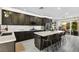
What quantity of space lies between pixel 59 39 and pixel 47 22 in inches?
19.5

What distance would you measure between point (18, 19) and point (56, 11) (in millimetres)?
906

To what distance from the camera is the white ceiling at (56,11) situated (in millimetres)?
2211

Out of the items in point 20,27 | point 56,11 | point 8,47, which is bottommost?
point 8,47

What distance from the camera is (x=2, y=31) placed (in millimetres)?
2107

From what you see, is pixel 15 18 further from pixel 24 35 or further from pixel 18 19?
pixel 24 35

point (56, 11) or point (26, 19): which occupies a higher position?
point (56, 11)

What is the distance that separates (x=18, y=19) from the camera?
2178 mm

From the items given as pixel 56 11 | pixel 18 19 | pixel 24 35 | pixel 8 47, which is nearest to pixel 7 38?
pixel 8 47

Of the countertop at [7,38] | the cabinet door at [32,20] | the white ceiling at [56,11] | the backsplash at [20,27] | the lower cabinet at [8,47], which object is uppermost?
the white ceiling at [56,11]

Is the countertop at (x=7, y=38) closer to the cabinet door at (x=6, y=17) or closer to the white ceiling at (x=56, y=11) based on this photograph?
the cabinet door at (x=6, y=17)

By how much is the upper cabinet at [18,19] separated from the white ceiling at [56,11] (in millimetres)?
156

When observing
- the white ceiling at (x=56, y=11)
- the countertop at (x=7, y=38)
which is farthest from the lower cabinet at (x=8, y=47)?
the white ceiling at (x=56, y=11)
